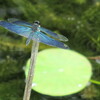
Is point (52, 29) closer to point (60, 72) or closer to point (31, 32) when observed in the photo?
point (60, 72)

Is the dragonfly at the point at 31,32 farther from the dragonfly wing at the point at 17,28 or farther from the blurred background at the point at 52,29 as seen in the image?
the blurred background at the point at 52,29

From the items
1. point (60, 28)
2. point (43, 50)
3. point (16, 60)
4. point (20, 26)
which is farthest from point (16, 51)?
point (20, 26)

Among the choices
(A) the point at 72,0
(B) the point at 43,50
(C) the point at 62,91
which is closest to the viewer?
(C) the point at 62,91

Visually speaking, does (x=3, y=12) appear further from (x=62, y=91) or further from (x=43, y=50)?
(x=62, y=91)

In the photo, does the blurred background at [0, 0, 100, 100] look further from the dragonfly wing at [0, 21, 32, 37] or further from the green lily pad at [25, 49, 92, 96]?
the dragonfly wing at [0, 21, 32, 37]

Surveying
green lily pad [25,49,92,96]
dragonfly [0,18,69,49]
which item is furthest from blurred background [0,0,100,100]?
dragonfly [0,18,69,49]

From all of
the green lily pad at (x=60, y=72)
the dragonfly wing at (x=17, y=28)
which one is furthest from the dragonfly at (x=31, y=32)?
the green lily pad at (x=60, y=72)
